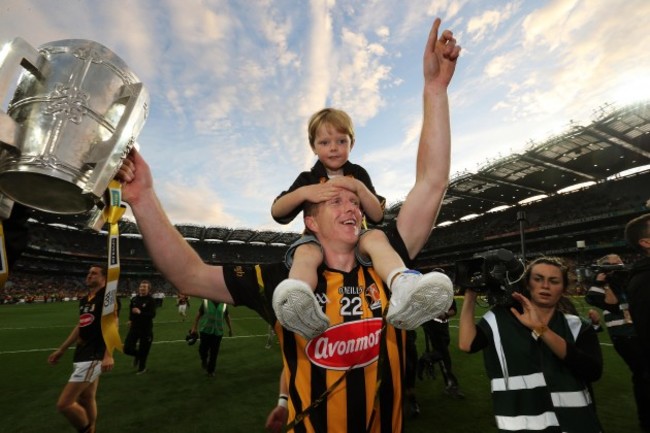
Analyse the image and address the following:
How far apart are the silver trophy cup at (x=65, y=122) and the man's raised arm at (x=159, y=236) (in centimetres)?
19

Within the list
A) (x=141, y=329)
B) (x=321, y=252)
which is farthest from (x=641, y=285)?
(x=141, y=329)

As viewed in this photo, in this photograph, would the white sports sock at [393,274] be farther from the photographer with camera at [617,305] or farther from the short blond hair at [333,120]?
the photographer with camera at [617,305]

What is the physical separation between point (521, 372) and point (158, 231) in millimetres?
2970

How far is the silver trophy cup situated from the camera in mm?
1010

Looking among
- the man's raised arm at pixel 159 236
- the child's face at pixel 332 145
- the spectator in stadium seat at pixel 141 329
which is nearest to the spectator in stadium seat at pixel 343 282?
the man's raised arm at pixel 159 236

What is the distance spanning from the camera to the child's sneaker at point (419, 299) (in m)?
1.22

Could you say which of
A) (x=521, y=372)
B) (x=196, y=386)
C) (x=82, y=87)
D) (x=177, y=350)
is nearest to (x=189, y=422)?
(x=196, y=386)

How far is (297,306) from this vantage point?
49.4 inches

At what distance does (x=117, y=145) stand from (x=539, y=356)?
3323 millimetres

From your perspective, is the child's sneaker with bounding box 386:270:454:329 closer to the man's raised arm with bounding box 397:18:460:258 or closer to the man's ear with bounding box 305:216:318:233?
the man's raised arm with bounding box 397:18:460:258

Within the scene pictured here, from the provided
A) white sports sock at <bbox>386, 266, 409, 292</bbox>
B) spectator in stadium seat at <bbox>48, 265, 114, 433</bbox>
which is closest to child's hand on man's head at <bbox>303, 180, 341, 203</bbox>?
white sports sock at <bbox>386, 266, 409, 292</bbox>

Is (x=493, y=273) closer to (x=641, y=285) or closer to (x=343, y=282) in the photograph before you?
(x=343, y=282)

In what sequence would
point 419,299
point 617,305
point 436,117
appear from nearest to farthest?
point 419,299
point 436,117
point 617,305

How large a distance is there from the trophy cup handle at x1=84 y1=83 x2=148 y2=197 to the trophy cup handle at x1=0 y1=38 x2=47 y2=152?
7.9 inches
